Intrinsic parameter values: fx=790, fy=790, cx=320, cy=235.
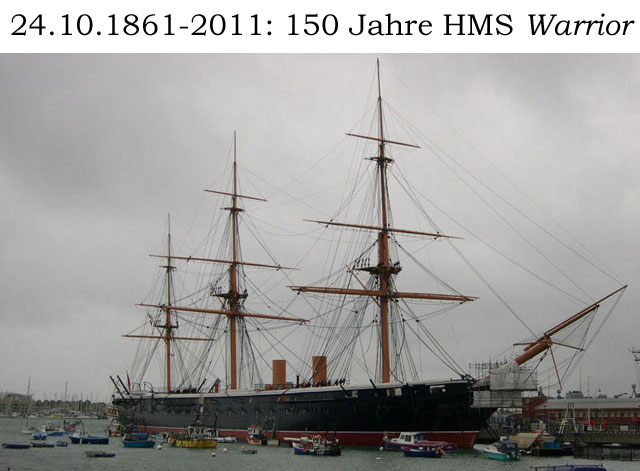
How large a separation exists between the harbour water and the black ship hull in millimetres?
1537

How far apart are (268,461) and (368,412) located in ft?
28.6

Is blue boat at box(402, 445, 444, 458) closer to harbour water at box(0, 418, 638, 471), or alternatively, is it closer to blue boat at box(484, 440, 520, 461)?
harbour water at box(0, 418, 638, 471)

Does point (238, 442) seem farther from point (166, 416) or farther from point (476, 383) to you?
point (476, 383)

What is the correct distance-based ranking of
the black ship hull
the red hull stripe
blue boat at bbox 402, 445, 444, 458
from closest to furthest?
1. blue boat at bbox 402, 445, 444, 458
2. the black ship hull
3. the red hull stripe

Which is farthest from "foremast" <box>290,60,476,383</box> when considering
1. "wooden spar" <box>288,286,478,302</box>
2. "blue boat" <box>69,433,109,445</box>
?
"blue boat" <box>69,433,109,445</box>

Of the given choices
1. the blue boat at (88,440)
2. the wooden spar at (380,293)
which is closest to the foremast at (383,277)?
the wooden spar at (380,293)

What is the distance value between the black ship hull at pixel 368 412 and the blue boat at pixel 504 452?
273cm

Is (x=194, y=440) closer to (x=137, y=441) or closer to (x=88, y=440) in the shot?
(x=137, y=441)

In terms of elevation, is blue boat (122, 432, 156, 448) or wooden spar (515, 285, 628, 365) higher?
wooden spar (515, 285, 628, 365)

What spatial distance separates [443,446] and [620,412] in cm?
4768

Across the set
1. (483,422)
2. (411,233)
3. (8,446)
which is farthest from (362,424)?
(8,446)

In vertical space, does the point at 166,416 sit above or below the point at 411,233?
below

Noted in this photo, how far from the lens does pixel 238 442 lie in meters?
69.3

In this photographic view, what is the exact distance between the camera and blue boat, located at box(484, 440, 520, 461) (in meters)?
50.8
